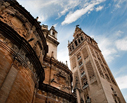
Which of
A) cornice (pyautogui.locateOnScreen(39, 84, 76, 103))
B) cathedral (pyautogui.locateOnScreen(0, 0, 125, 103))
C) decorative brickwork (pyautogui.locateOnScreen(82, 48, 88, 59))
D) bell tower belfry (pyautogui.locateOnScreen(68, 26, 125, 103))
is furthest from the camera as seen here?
decorative brickwork (pyautogui.locateOnScreen(82, 48, 88, 59))

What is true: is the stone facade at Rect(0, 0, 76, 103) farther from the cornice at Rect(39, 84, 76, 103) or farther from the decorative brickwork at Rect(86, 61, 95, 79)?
the decorative brickwork at Rect(86, 61, 95, 79)

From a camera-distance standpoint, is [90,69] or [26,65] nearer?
[26,65]

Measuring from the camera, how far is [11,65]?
780cm

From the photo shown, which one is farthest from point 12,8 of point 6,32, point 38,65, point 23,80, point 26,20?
point 23,80

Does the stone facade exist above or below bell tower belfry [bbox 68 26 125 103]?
below

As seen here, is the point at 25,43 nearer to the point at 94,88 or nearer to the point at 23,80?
the point at 23,80

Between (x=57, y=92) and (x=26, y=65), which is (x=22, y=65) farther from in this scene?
(x=57, y=92)

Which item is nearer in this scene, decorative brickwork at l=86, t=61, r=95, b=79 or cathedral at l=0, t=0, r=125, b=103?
cathedral at l=0, t=0, r=125, b=103

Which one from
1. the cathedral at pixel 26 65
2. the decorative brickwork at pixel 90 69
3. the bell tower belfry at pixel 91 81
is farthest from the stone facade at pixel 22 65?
the decorative brickwork at pixel 90 69

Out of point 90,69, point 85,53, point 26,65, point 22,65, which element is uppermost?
point 85,53

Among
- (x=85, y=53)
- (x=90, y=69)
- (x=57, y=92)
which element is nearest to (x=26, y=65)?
(x=57, y=92)

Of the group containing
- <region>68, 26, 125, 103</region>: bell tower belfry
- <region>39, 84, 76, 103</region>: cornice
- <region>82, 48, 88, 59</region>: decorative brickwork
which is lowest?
<region>39, 84, 76, 103</region>: cornice

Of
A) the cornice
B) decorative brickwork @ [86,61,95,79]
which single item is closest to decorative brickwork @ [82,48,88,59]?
decorative brickwork @ [86,61,95,79]

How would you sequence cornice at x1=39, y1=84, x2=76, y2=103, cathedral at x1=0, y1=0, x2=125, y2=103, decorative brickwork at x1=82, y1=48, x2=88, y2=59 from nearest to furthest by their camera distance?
cathedral at x1=0, y1=0, x2=125, y2=103
cornice at x1=39, y1=84, x2=76, y2=103
decorative brickwork at x1=82, y1=48, x2=88, y2=59
